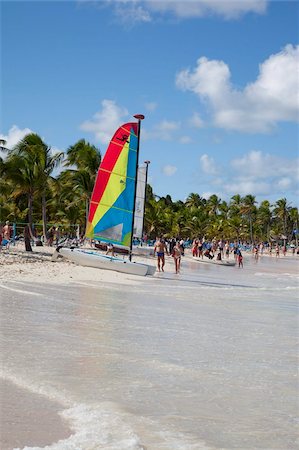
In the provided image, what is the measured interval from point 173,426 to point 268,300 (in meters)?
9.40

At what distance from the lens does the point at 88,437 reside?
3.58 m

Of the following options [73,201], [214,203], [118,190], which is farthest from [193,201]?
[118,190]

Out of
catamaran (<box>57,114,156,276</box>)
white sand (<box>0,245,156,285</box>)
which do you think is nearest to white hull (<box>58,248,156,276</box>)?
catamaran (<box>57,114,156,276</box>)

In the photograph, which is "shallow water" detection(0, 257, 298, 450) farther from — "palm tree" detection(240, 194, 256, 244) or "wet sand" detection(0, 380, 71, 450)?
"palm tree" detection(240, 194, 256, 244)

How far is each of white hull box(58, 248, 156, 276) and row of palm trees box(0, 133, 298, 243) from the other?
988 centimetres

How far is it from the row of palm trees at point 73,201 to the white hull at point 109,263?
32.4 ft

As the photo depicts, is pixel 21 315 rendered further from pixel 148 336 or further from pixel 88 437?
pixel 88 437

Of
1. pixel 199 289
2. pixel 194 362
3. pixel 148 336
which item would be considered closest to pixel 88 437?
pixel 194 362

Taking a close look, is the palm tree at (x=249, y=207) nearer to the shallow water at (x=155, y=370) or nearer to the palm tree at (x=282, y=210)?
the palm tree at (x=282, y=210)

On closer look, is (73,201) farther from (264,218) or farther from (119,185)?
(264,218)

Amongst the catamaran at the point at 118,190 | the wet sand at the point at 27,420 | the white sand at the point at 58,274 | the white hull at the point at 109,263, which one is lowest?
the wet sand at the point at 27,420

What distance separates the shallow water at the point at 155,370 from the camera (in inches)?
149

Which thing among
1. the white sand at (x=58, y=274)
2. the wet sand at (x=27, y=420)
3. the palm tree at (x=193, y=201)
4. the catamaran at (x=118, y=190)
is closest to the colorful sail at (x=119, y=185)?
the catamaran at (x=118, y=190)

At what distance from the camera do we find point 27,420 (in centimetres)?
377
